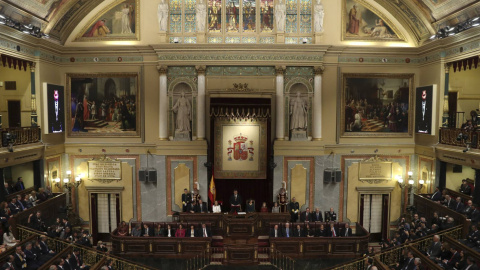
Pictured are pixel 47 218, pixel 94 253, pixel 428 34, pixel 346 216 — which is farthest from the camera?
pixel 346 216

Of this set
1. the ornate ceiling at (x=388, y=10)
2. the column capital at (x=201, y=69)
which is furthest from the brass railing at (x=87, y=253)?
the column capital at (x=201, y=69)

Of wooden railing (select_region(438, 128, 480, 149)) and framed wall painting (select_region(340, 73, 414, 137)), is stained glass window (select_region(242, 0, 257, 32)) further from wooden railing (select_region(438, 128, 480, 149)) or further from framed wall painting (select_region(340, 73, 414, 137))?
wooden railing (select_region(438, 128, 480, 149))

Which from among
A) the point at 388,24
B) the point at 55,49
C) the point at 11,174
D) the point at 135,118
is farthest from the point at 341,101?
the point at 11,174

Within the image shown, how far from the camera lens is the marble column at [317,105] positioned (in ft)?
58.8

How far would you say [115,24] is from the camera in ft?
60.4

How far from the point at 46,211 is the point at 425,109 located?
18034 millimetres

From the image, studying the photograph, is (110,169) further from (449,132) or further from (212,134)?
(449,132)

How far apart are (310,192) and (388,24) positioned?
967 centimetres

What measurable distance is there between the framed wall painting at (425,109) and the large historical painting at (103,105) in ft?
46.8

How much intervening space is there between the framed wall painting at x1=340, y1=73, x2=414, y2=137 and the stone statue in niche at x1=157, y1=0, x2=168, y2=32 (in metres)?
9.68

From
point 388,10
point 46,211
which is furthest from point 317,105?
point 46,211

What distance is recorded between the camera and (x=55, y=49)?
17.4 meters

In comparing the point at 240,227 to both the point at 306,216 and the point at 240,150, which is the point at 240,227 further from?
the point at 240,150

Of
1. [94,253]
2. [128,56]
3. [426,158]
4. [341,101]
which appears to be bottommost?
[94,253]
